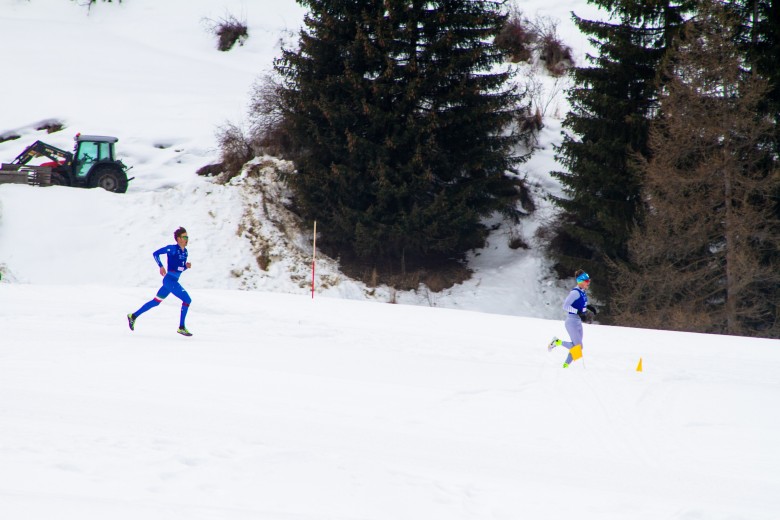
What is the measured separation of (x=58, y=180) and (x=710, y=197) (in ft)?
78.6

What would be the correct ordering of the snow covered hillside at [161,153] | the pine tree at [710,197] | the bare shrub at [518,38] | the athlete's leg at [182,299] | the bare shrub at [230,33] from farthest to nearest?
the bare shrub at [230,33], the bare shrub at [518,38], the snow covered hillside at [161,153], the pine tree at [710,197], the athlete's leg at [182,299]

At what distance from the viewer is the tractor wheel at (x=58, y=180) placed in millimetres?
26266

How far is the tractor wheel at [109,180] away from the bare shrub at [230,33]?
18.2 meters

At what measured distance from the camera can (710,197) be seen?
735 inches

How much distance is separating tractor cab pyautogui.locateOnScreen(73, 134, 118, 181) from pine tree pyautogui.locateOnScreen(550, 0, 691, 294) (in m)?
18.1

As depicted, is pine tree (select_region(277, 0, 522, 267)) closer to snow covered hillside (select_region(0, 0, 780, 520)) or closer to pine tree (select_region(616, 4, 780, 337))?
snow covered hillside (select_region(0, 0, 780, 520))

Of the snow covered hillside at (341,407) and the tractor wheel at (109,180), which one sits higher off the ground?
the tractor wheel at (109,180)

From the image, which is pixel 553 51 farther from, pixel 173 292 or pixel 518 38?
pixel 173 292

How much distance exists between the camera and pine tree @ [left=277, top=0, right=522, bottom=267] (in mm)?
22406

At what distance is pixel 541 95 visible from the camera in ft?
103

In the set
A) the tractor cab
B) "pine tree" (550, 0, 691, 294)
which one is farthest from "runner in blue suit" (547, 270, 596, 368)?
the tractor cab

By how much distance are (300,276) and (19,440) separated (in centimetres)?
1778

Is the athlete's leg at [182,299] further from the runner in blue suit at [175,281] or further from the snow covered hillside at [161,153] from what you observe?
the snow covered hillside at [161,153]

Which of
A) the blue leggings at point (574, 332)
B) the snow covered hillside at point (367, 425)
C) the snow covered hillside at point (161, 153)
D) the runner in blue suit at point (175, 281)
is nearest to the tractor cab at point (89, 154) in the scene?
the snow covered hillside at point (161, 153)
